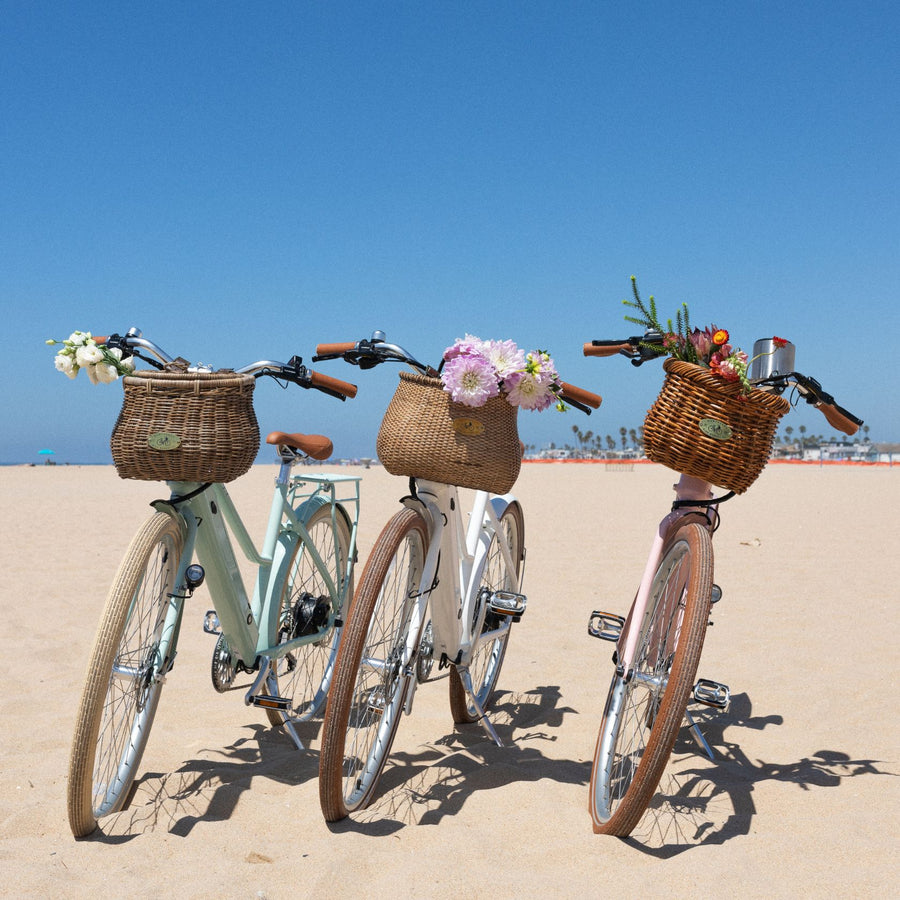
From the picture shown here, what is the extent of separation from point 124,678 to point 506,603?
1.63 metres

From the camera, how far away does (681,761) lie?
12.1ft

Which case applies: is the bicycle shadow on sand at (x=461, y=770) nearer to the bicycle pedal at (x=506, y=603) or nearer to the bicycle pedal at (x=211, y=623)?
the bicycle pedal at (x=506, y=603)

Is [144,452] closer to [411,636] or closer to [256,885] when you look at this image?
[411,636]

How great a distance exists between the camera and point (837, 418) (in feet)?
10.4

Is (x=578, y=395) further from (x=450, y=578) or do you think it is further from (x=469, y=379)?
(x=450, y=578)

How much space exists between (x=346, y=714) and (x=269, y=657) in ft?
2.76

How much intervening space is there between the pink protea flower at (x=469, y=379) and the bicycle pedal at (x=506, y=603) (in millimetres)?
1066

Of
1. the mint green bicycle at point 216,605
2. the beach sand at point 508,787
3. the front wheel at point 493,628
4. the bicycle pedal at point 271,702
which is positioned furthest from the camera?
the front wheel at point 493,628

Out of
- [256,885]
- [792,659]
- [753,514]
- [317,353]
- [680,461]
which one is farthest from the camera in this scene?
[753,514]

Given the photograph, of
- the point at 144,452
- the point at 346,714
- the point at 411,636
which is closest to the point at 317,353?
the point at 144,452

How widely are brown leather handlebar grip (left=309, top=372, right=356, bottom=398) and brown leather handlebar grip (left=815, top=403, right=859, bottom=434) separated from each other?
1.87m

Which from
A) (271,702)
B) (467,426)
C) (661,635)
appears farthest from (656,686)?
(271,702)

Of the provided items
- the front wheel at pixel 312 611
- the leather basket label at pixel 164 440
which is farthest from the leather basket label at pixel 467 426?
the front wheel at pixel 312 611

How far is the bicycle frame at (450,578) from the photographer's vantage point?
Result: 3.18 m
